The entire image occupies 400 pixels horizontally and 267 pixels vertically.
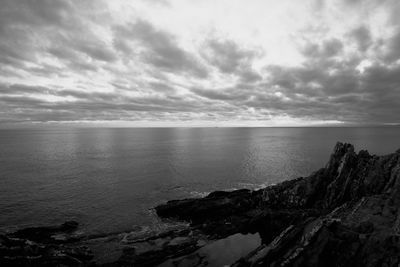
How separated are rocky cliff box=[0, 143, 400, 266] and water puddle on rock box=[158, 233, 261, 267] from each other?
133 cm

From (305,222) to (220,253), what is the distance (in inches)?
460

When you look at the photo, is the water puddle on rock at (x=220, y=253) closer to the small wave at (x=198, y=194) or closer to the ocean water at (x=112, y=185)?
the ocean water at (x=112, y=185)

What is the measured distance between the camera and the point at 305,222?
2114 centimetres

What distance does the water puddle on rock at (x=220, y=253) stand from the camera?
27.0m

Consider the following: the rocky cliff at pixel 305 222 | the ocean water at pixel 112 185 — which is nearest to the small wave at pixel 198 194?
the ocean water at pixel 112 185

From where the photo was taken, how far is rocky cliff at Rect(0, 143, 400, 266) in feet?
57.5

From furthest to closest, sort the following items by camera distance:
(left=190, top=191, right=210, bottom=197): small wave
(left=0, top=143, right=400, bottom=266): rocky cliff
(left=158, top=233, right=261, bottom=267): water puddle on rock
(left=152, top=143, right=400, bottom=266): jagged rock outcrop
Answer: (left=190, top=191, right=210, bottom=197): small wave
(left=158, top=233, right=261, bottom=267): water puddle on rock
(left=0, top=143, right=400, bottom=266): rocky cliff
(left=152, top=143, right=400, bottom=266): jagged rock outcrop

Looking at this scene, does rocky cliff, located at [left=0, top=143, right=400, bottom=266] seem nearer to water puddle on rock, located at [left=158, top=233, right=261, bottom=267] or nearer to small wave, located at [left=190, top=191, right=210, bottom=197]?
water puddle on rock, located at [left=158, top=233, right=261, bottom=267]

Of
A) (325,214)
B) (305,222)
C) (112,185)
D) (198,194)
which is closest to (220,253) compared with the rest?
(305,222)

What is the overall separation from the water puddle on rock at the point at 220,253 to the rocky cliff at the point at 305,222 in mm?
1329

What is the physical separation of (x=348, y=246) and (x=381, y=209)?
8394 millimetres

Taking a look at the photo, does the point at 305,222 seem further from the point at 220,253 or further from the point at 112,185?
the point at 112,185

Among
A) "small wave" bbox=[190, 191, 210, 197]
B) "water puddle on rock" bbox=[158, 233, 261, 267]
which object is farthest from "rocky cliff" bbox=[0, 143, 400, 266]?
"small wave" bbox=[190, 191, 210, 197]

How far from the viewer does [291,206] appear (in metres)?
44.8
